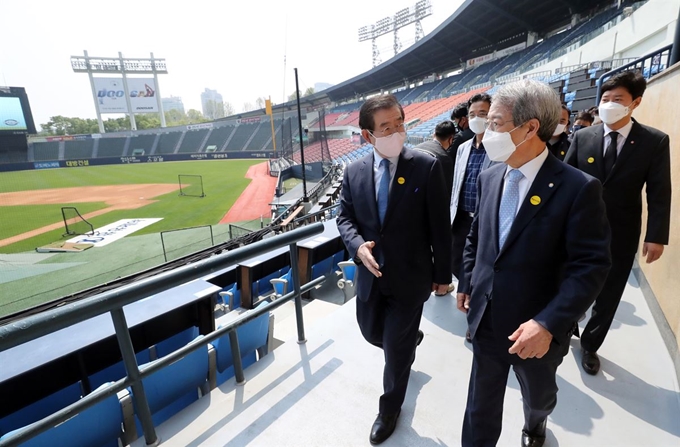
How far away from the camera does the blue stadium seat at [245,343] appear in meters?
2.50

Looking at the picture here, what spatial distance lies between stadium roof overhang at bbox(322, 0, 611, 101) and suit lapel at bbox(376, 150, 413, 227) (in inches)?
1046

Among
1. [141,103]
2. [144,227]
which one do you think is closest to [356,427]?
[144,227]

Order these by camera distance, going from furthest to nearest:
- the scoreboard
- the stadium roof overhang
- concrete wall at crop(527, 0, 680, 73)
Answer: the scoreboard
the stadium roof overhang
concrete wall at crop(527, 0, 680, 73)

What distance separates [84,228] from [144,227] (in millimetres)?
3041

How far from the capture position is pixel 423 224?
180 cm

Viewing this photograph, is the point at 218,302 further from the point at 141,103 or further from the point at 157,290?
the point at 141,103

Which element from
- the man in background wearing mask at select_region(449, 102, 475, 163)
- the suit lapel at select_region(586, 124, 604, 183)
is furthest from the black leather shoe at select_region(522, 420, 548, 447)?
the man in background wearing mask at select_region(449, 102, 475, 163)

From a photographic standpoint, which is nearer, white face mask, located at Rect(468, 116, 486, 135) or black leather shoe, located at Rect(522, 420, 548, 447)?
black leather shoe, located at Rect(522, 420, 548, 447)

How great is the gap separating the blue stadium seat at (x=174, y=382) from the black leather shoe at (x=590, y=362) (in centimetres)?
246

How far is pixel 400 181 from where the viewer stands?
5.78 ft

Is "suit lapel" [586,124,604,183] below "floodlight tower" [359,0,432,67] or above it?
below

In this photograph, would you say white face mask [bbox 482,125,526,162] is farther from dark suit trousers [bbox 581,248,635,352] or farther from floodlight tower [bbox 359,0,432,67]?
floodlight tower [bbox 359,0,432,67]

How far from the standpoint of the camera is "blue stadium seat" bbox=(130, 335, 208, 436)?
204 cm

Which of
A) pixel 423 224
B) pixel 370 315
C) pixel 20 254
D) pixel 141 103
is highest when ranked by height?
pixel 141 103
